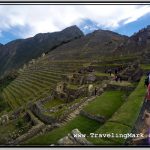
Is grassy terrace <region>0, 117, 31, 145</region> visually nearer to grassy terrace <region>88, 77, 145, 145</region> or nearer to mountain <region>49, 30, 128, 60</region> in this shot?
grassy terrace <region>88, 77, 145, 145</region>

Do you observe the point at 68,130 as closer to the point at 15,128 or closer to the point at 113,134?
the point at 113,134

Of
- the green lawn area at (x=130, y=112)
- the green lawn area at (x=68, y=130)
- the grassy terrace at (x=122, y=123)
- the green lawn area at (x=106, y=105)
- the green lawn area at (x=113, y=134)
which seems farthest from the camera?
the green lawn area at (x=106, y=105)

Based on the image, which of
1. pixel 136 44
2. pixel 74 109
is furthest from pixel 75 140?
pixel 136 44

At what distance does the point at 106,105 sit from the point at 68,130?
284 centimetres

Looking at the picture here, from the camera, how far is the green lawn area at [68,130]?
497 inches

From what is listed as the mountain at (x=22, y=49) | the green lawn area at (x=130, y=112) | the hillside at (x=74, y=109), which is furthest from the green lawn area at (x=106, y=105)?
the mountain at (x=22, y=49)

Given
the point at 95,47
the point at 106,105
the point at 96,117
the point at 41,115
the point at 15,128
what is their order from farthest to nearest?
the point at 95,47, the point at 15,128, the point at 41,115, the point at 106,105, the point at 96,117

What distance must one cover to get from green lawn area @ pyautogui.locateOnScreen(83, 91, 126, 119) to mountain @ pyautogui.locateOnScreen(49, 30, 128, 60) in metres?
28.0

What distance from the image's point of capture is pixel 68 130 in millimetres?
14617

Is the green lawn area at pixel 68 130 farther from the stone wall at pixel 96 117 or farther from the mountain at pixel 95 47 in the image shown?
A: the mountain at pixel 95 47

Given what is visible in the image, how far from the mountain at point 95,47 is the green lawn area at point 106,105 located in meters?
28.0

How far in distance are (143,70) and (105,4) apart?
10.9 metres

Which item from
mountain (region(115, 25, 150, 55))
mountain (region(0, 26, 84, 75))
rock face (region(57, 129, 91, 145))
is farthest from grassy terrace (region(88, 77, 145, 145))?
mountain (region(115, 25, 150, 55))

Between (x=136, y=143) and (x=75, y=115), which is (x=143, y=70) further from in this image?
(x=136, y=143)
